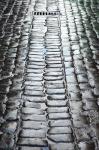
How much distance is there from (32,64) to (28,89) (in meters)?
1.04

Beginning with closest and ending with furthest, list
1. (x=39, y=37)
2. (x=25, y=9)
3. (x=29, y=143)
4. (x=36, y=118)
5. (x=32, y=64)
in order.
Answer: (x=29, y=143) → (x=36, y=118) → (x=32, y=64) → (x=39, y=37) → (x=25, y=9)

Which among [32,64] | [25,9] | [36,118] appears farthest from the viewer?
[25,9]

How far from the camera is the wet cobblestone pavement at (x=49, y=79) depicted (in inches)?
163

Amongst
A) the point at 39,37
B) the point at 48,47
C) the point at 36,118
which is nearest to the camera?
the point at 36,118

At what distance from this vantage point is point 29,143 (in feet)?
13.1

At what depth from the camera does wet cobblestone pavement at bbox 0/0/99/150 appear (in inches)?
163

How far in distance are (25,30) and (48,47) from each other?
4.19 feet

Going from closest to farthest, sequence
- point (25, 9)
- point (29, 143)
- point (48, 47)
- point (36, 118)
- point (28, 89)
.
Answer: point (29, 143)
point (36, 118)
point (28, 89)
point (48, 47)
point (25, 9)

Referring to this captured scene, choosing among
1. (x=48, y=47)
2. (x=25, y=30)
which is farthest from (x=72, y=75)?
(x=25, y=30)

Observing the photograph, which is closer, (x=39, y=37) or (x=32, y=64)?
(x=32, y=64)

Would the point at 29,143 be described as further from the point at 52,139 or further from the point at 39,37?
the point at 39,37

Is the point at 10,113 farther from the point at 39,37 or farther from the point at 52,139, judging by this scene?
the point at 39,37

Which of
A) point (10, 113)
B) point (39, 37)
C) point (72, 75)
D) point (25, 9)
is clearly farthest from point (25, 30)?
point (10, 113)

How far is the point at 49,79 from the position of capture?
5594 millimetres
